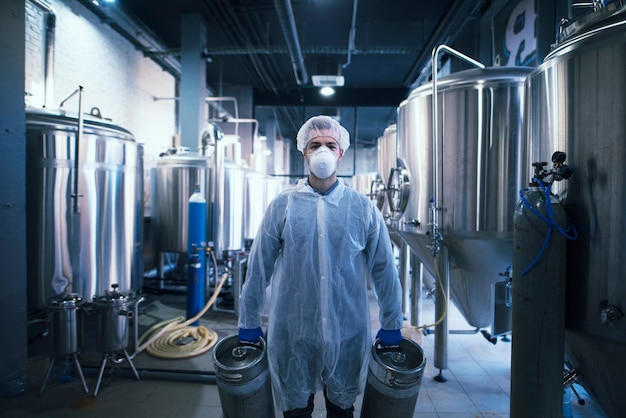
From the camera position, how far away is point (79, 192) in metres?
2.57

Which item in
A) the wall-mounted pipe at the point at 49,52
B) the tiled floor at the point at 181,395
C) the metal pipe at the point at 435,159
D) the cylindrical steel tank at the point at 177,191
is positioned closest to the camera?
the tiled floor at the point at 181,395

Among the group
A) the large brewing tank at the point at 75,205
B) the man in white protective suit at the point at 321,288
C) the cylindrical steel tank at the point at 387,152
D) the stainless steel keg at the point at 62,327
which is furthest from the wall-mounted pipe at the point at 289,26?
the stainless steel keg at the point at 62,327

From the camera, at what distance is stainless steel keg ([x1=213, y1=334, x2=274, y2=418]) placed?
124 cm

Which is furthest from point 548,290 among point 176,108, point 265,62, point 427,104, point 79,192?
point 176,108

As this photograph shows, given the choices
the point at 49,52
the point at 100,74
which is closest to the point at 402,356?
the point at 49,52

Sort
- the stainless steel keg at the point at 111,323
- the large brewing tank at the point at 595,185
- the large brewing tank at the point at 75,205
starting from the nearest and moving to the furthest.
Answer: the large brewing tank at the point at 595,185
the stainless steel keg at the point at 111,323
the large brewing tank at the point at 75,205

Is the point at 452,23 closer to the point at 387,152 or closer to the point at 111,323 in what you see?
the point at 387,152

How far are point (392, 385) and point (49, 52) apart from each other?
13.0 ft

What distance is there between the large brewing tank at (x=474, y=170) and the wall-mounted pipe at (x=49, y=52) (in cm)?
314

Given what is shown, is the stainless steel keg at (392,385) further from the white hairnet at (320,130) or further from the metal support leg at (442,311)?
the metal support leg at (442,311)

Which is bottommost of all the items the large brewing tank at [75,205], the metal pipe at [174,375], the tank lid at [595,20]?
the metal pipe at [174,375]

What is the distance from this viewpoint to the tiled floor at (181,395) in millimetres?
1950

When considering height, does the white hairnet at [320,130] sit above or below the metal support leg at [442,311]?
above

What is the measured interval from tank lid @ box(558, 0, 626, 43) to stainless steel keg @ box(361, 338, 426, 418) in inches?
49.0
